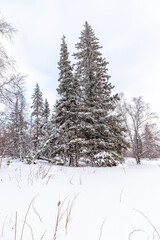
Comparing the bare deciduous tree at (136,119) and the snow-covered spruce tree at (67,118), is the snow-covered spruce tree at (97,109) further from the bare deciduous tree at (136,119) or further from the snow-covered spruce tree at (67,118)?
the bare deciduous tree at (136,119)

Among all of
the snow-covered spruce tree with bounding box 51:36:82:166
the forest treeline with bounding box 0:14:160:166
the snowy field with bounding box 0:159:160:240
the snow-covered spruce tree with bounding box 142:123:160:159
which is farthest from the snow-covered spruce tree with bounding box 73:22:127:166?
the snow-covered spruce tree with bounding box 142:123:160:159

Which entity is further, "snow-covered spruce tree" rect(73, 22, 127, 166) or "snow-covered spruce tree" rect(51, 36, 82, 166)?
"snow-covered spruce tree" rect(51, 36, 82, 166)

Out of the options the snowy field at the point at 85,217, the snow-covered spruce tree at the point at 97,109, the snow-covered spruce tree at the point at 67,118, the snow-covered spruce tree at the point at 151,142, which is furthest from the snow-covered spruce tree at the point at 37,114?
the snowy field at the point at 85,217

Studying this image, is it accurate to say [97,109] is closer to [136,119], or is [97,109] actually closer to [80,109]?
[80,109]

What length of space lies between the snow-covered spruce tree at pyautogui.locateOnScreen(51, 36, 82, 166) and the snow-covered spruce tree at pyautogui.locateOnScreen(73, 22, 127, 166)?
0.59 metres

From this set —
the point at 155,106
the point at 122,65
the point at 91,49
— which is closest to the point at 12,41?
the point at 91,49

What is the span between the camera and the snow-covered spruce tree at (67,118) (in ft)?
24.2

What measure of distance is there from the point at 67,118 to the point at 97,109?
7.16ft

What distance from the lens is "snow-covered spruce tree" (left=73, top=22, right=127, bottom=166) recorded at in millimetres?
6996

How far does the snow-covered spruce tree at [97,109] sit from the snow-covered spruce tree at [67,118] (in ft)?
1.92

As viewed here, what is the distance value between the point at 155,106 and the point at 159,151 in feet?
16.9

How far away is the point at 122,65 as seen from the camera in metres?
28.9

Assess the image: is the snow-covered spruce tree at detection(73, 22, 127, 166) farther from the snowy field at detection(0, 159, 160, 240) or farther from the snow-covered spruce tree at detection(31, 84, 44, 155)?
the snow-covered spruce tree at detection(31, 84, 44, 155)

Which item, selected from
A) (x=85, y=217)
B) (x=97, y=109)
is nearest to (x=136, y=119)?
(x=97, y=109)
